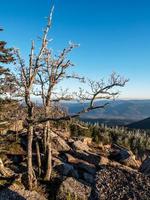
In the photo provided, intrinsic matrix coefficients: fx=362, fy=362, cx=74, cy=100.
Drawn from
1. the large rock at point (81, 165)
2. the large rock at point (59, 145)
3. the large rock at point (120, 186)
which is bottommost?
the large rock at point (81, 165)

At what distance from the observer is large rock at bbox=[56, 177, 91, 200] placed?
24.2 metres

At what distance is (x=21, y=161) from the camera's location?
122 feet

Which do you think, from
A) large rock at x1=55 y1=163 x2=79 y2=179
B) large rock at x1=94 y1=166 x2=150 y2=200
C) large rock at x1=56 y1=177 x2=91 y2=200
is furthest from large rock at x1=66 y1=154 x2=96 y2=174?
large rock at x1=94 y1=166 x2=150 y2=200

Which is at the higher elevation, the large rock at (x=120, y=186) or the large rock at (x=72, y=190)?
the large rock at (x=120, y=186)

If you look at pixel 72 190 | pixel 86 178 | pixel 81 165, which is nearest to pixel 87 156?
pixel 81 165

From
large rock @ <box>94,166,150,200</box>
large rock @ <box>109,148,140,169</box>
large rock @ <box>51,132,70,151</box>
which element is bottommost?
large rock @ <box>109,148,140,169</box>

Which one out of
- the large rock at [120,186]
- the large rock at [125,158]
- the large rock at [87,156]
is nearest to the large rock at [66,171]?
the large rock at [87,156]

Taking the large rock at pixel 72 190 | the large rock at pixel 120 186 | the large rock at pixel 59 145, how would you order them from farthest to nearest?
the large rock at pixel 59 145 < the large rock at pixel 72 190 < the large rock at pixel 120 186

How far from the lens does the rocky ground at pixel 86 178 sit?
1281 centimetres

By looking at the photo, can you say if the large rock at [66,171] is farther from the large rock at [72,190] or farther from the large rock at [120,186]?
the large rock at [120,186]

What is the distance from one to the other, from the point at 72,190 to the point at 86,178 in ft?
33.6

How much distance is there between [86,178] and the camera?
34875mm

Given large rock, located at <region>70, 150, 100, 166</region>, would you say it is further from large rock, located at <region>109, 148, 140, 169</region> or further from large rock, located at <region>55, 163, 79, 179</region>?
large rock, located at <region>55, 163, 79, 179</region>

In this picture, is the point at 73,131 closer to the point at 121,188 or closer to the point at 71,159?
the point at 71,159
